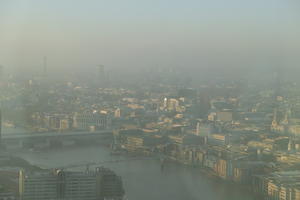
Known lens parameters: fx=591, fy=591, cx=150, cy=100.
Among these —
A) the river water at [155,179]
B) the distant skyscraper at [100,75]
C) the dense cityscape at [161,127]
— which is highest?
the distant skyscraper at [100,75]

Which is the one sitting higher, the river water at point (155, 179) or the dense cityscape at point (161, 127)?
the dense cityscape at point (161, 127)

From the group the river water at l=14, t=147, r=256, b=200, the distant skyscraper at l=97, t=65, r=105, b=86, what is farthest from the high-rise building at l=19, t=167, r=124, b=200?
the distant skyscraper at l=97, t=65, r=105, b=86

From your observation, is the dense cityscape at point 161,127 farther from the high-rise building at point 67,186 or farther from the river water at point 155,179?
the river water at point 155,179

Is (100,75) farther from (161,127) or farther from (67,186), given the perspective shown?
(67,186)

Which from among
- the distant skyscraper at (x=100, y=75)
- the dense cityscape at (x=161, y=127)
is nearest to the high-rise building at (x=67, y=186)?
the dense cityscape at (x=161, y=127)

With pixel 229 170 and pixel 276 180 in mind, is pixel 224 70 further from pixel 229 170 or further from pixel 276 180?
pixel 276 180

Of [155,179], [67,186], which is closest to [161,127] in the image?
[155,179]

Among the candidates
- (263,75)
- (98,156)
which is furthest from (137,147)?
(263,75)
